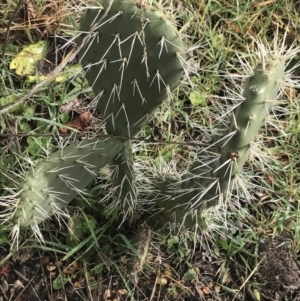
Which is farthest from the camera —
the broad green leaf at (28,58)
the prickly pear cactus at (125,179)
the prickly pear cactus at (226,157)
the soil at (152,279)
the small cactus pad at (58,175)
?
the broad green leaf at (28,58)

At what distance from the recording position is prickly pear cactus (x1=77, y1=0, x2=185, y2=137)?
1.08 meters

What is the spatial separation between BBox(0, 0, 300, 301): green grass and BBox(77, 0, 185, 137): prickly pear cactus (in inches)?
13.1

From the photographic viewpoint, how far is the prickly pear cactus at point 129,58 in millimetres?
1075

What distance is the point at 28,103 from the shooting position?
1913 millimetres

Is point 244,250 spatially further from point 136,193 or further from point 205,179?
point 205,179

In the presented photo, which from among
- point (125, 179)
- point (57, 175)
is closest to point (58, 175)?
point (57, 175)

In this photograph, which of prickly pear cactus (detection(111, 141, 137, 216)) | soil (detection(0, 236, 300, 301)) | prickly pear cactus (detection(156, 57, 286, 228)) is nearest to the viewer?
prickly pear cactus (detection(156, 57, 286, 228))

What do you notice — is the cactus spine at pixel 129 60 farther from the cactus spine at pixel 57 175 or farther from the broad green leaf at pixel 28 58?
the broad green leaf at pixel 28 58

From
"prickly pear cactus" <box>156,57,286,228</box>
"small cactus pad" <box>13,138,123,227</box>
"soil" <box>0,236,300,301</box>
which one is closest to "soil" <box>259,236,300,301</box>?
"soil" <box>0,236,300,301</box>

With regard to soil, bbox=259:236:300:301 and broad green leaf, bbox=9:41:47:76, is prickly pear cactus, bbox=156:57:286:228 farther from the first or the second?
broad green leaf, bbox=9:41:47:76

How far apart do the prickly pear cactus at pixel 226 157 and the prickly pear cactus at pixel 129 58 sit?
16cm

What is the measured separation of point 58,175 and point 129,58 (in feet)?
1.16

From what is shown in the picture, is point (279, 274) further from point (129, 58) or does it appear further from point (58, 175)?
point (129, 58)

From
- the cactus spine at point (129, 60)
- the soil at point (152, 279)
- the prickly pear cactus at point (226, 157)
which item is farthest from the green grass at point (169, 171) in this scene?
the cactus spine at point (129, 60)
